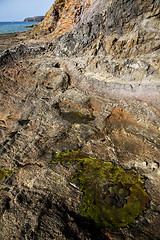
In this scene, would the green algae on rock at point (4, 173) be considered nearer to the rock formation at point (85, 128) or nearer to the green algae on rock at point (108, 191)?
the rock formation at point (85, 128)

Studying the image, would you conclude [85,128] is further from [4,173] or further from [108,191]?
[4,173]

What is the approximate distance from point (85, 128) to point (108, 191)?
146 inches

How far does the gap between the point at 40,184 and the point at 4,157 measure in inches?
104

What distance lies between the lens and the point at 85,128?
8.60 metres

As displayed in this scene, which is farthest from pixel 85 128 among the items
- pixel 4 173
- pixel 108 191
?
pixel 4 173

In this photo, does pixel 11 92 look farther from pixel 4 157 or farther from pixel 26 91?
pixel 4 157

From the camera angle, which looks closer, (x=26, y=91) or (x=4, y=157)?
(x=4, y=157)

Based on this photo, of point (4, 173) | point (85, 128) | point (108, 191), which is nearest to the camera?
point (108, 191)

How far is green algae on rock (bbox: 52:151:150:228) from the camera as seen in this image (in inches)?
203

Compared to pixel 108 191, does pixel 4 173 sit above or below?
above

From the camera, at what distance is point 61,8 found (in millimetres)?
19500

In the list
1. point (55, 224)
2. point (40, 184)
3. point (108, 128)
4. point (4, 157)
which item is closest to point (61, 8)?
point (108, 128)

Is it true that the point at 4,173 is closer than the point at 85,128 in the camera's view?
Yes

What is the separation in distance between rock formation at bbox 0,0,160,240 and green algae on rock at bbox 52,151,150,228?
35mm
